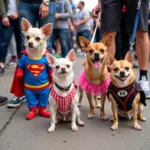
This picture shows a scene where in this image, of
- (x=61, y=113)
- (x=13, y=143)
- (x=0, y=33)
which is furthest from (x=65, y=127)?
(x=0, y=33)

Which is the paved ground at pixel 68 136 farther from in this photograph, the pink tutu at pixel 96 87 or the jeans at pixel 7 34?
the jeans at pixel 7 34

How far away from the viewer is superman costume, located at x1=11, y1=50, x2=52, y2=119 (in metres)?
3.31

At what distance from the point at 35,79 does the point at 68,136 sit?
0.88m

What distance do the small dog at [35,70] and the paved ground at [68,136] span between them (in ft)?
0.63

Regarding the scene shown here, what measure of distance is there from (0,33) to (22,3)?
72.2 inches

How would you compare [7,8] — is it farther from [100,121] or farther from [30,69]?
[100,121]

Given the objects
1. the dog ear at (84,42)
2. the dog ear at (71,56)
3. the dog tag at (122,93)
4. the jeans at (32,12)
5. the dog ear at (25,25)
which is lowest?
the dog tag at (122,93)

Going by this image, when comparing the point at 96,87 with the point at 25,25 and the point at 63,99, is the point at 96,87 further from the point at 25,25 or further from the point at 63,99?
the point at 25,25

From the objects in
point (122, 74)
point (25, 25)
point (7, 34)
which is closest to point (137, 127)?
point (122, 74)

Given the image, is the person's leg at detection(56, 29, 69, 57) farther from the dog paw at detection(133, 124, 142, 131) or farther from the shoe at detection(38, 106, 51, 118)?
the dog paw at detection(133, 124, 142, 131)

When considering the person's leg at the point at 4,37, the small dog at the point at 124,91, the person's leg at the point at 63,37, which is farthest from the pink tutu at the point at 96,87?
the person's leg at the point at 63,37

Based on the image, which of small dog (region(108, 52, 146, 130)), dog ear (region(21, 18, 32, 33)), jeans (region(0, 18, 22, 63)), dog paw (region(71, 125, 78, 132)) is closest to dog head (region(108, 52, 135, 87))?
small dog (region(108, 52, 146, 130))

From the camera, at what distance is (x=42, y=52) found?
11.0ft

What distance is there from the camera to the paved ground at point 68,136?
257 cm
